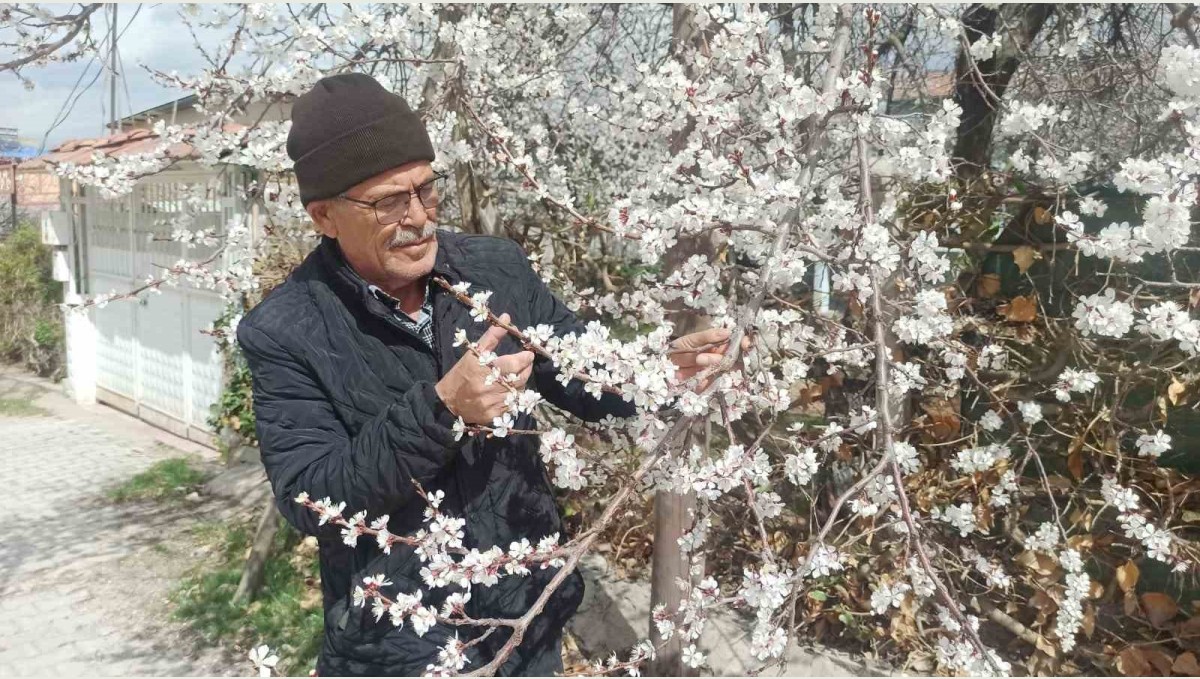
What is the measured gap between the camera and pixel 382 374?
4.97 feet

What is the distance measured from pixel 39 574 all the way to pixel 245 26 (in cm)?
360

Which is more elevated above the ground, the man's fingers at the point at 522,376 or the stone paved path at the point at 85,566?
the man's fingers at the point at 522,376

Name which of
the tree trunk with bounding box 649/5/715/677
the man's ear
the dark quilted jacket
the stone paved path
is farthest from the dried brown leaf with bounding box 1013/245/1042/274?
the stone paved path

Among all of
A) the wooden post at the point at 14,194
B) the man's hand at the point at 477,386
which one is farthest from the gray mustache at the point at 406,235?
the wooden post at the point at 14,194

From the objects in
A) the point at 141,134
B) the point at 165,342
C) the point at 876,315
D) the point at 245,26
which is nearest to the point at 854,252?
the point at 876,315

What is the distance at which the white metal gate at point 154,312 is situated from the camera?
6.47 meters

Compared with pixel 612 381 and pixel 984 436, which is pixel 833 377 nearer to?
pixel 984 436

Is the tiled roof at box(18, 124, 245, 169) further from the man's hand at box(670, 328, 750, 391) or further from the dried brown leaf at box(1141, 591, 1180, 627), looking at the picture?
the dried brown leaf at box(1141, 591, 1180, 627)

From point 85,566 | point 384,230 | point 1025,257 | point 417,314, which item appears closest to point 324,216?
point 384,230

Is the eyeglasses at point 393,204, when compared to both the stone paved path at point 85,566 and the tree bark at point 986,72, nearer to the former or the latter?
the tree bark at point 986,72

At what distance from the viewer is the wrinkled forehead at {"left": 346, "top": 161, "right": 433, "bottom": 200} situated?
1.48 meters

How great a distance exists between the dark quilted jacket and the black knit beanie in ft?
0.58

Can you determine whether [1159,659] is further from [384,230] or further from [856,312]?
[384,230]

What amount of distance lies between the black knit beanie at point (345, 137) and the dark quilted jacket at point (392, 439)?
18 cm
